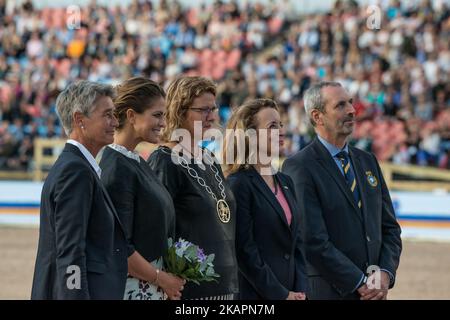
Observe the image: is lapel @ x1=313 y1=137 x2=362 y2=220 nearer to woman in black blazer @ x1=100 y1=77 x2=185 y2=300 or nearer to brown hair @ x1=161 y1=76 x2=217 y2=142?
brown hair @ x1=161 y1=76 x2=217 y2=142

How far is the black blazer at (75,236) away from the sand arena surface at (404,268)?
5195 mm

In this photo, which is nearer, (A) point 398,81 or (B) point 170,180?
(B) point 170,180

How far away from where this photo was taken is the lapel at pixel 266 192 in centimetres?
529

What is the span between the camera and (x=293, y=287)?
535cm

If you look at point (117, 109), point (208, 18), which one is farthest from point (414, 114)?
point (117, 109)

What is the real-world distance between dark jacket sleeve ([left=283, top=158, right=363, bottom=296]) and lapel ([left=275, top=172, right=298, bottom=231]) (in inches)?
4.0

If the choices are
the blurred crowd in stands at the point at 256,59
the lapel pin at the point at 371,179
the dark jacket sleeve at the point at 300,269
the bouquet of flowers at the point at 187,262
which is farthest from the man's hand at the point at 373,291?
the blurred crowd in stands at the point at 256,59

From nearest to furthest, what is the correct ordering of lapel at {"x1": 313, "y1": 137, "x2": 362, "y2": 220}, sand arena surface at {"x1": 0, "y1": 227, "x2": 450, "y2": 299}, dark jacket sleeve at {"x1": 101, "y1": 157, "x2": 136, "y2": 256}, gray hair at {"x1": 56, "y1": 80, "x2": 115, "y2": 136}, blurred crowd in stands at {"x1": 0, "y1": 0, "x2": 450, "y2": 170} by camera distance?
gray hair at {"x1": 56, "y1": 80, "x2": 115, "y2": 136}, dark jacket sleeve at {"x1": 101, "y1": 157, "x2": 136, "y2": 256}, lapel at {"x1": 313, "y1": 137, "x2": 362, "y2": 220}, sand arena surface at {"x1": 0, "y1": 227, "x2": 450, "y2": 299}, blurred crowd in stands at {"x1": 0, "y1": 0, "x2": 450, "y2": 170}

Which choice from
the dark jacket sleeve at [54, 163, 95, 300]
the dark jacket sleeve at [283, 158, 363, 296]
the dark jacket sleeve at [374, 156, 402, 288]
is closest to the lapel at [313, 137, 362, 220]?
the dark jacket sleeve at [283, 158, 363, 296]

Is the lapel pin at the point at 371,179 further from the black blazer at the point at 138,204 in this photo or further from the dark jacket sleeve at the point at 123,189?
the dark jacket sleeve at the point at 123,189

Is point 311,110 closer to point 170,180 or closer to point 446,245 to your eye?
point 170,180

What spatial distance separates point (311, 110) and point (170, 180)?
1.27 metres

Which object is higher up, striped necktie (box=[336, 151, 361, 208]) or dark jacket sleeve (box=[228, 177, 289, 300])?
striped necktie (box=[336, 151, 361, 208])

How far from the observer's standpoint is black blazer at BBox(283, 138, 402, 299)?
17.8 feet
